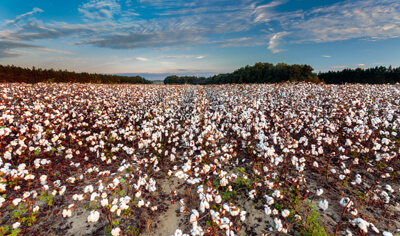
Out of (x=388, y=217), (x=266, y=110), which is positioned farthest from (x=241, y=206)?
(x=266, y=110)

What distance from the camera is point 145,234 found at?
14.1ft

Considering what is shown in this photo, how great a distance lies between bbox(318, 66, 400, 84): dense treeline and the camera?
5572cm

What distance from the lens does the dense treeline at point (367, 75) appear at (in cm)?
5572

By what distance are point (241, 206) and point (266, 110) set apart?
8.29 meters

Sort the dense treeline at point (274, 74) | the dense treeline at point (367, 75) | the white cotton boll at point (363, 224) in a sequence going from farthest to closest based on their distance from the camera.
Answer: the dense treeline at point (274, 74) < the dense treeline at point (367, 75) < the white cotton boll at point (363, 224)

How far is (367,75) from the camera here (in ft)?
205

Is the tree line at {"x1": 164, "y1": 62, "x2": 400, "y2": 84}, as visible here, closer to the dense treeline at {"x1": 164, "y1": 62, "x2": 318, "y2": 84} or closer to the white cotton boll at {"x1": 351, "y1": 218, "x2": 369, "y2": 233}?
the dense treeline at {"x1": 164, "y1": 62, "x2": 318, "y2": 84}

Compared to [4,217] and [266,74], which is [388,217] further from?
[266,74]

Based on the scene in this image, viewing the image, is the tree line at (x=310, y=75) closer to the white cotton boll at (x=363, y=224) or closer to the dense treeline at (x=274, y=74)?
the dense treeline at (x=274, y=74)

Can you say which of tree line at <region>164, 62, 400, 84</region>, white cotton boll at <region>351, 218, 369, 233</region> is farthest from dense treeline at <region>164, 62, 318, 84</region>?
white cotton boll at <region>351, 218, 369, 233</region>

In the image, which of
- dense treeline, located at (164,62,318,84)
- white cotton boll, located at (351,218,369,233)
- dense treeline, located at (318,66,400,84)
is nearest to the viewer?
white cotton boll, located at (351,218,369,233)

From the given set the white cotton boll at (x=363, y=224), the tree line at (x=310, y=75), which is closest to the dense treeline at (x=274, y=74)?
the tree line at (x=310, y=75)

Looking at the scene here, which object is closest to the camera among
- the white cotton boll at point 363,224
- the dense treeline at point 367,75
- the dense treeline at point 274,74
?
the white cotton boll at point 363,224

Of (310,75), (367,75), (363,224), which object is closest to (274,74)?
(310,75)
